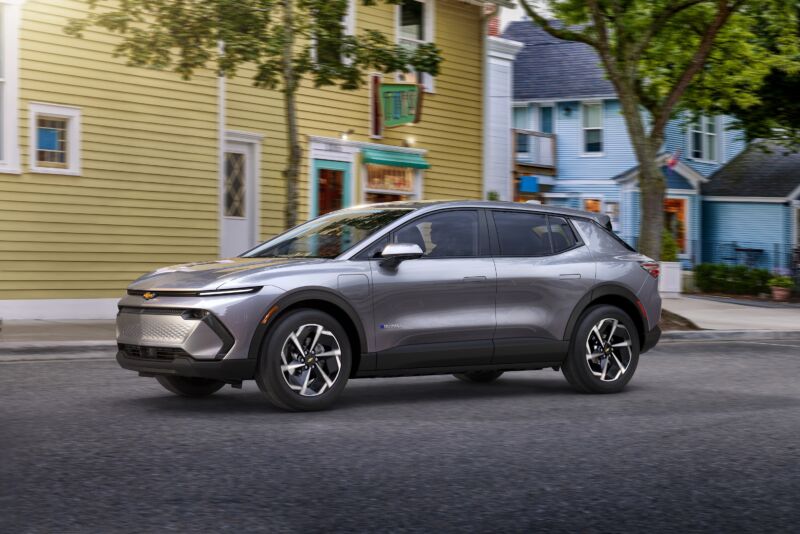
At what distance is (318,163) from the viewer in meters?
21.1

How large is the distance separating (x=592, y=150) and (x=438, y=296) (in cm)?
3457

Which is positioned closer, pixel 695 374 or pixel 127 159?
pixel 695 374

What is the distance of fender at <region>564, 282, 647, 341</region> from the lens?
32.9ft

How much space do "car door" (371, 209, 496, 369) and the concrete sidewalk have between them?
35.3ft

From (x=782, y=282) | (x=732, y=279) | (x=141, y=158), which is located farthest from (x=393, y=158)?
(x=732, y=279)

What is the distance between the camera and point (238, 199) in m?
20.1

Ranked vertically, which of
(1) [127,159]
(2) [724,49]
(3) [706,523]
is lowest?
(3) [706,523]

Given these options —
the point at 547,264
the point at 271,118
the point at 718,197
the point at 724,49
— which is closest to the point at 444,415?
the point at 547,264

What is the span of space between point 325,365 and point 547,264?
93.9 inches

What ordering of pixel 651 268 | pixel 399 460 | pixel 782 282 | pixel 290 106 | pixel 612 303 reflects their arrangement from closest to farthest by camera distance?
pixel 399 460 → pixel 612 303 → pixel 651 268 → pixel 290 106 → pixel 782 282

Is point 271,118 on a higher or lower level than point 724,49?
lower

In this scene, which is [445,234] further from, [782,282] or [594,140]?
[594,140]

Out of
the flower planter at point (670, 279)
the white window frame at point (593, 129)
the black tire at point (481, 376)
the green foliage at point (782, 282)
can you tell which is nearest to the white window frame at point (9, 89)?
the black tire at point (481, 376)

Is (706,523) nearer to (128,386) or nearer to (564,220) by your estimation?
(564,220)
